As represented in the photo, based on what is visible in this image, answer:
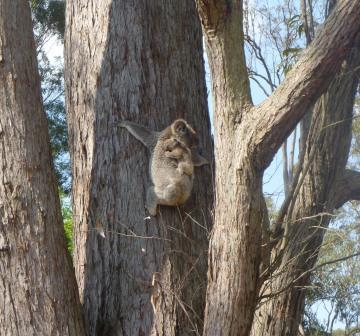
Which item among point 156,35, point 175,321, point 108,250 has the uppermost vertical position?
point 156,35

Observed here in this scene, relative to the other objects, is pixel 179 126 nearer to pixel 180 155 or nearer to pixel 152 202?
pixel 180 155

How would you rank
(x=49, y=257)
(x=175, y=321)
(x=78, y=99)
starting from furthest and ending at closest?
(x=78, y=99)
(x=175, y=321)
(x=49, y=257)

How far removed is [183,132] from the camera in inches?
203

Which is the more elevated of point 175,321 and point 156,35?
point 156,35

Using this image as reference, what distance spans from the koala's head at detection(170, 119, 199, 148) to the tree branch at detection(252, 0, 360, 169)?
3.94 feet

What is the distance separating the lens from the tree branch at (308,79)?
3.84 metres

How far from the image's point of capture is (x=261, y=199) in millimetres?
4020

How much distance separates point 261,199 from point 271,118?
432mm

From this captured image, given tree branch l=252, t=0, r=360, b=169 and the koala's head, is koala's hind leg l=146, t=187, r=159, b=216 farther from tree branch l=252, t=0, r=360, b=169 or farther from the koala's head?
tree branch l=252, t=0, r=360, b=169

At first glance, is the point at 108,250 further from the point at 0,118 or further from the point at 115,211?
the point at 0,118

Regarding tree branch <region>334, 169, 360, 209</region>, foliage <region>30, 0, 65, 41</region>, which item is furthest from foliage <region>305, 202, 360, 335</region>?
foliage <region>30, 0, 65, 41</region>

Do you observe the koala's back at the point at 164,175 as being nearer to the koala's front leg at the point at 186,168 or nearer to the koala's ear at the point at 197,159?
the koala's front leg at the point at 186,168

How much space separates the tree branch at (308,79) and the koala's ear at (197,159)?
1353 millimetres

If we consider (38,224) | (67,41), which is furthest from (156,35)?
(38,224)
